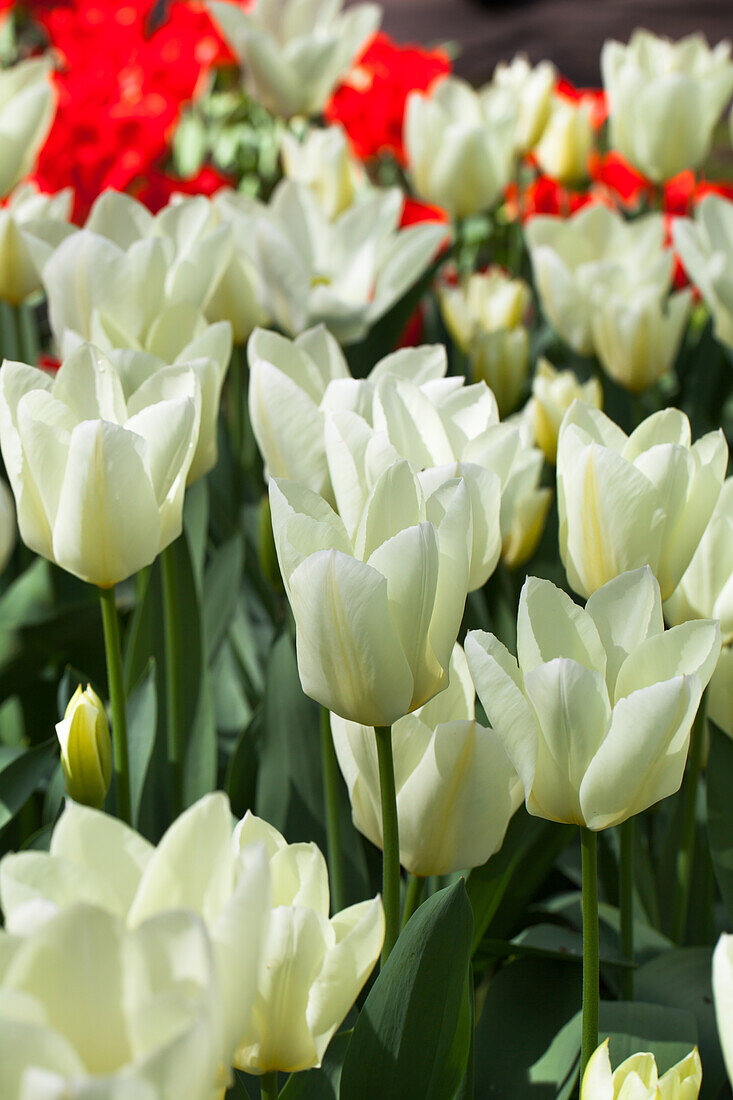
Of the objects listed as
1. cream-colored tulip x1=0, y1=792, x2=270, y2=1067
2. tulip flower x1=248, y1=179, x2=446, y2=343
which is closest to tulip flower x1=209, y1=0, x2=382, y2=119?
tulip flower x1=248, y1=179, x2=446, y2=343

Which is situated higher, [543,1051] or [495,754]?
[495,754]

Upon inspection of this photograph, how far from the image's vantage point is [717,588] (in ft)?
2.18

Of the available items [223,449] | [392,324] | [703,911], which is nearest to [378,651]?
[703,911]

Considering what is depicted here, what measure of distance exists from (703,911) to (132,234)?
2.18ft

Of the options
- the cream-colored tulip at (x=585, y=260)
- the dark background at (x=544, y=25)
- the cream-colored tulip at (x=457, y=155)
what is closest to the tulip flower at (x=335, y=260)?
the cream-colored tulip at (x=585, y=260)

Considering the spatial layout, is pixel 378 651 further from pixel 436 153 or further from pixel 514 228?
pixel 514 228

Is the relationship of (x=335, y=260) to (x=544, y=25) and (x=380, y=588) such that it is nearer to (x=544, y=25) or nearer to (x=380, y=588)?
(x=380, y=588)

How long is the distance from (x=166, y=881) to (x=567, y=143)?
150 centimetres

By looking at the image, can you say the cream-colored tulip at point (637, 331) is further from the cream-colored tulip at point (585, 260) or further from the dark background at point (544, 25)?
the dark background at point (544, 25)

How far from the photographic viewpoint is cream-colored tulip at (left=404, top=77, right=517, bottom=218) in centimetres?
141

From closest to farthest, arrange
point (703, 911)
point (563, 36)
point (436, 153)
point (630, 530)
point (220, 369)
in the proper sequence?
1. point (630, 530)
2. point (220, 369)
3. point (703, 911)
4. point (436, 153)
5. point (563, 36)

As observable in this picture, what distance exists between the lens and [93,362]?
64 cm

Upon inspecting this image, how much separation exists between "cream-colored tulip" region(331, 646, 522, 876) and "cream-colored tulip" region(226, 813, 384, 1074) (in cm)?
10

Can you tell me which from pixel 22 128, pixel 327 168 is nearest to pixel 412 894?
pixel 22 128
